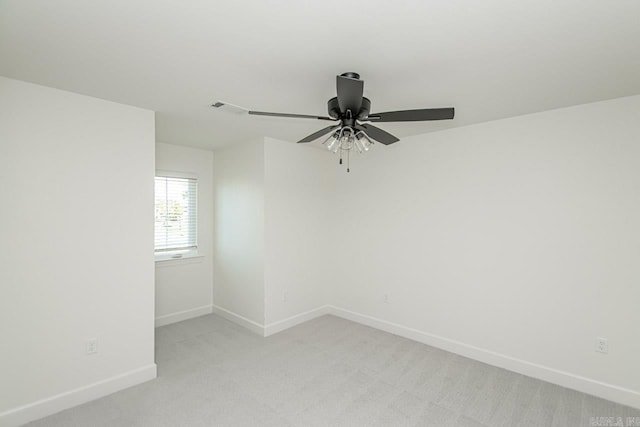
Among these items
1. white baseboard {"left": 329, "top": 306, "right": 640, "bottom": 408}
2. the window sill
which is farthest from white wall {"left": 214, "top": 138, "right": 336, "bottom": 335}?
white baseboard {"left": 329, "top": 306, "right": 640, "bottom": 408}

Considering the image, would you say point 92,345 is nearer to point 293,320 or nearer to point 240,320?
point 240,320

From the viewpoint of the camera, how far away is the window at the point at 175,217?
4.14 m

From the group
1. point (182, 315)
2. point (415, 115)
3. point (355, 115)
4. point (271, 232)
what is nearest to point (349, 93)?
point (355, 115)

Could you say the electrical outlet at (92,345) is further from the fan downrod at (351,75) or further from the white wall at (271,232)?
the fan downrod at (351,75)

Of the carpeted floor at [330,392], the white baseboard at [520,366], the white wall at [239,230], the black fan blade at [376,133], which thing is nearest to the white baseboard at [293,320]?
the white wall at [239,230]

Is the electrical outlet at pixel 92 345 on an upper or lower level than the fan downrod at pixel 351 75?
lower

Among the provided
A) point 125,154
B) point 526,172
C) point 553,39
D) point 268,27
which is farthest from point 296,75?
point 526,172

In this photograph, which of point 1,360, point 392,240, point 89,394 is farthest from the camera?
point 392,240

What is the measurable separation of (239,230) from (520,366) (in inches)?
138

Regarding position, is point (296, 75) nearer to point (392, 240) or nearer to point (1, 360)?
point (392, 240)

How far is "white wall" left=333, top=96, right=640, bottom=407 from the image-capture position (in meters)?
2.48

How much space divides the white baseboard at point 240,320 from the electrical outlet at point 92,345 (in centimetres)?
172

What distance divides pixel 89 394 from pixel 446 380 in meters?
3.06

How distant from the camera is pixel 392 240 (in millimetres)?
3900
